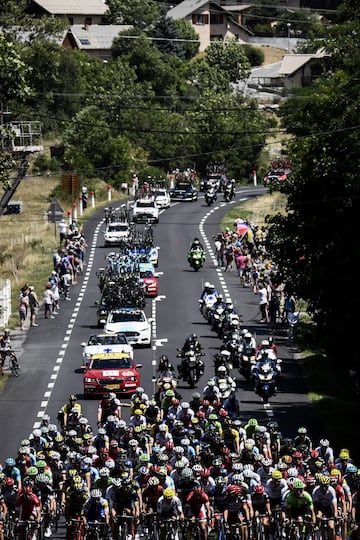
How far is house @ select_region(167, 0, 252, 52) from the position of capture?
159488 mm

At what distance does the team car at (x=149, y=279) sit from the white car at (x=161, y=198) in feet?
83.2

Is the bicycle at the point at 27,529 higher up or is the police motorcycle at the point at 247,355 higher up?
the bicycle at the point at 27,529

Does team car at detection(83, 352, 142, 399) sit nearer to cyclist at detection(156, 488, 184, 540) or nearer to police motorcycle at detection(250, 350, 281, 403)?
police motorcycle at detection(250, 350, 281, 403)

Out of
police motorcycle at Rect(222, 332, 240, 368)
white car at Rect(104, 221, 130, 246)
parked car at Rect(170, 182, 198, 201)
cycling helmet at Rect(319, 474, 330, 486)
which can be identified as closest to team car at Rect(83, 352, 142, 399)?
police motorcycle at Rect(222, 332, 240, 368)

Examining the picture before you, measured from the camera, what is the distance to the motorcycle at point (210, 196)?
8856 centimetres

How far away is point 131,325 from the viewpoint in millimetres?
50406

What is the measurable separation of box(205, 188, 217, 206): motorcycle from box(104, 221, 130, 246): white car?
53.1ft

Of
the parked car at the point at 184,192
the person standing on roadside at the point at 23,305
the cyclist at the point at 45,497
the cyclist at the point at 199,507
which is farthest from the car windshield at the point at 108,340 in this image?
the parked car at the point at 184,192

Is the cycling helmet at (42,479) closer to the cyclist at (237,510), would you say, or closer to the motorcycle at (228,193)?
the cyclist at (237,510)

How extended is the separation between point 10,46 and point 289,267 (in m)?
15.2

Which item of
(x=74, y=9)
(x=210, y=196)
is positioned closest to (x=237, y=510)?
(x=210, y=196)

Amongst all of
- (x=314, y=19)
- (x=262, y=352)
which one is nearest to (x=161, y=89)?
(x=314, y=19)

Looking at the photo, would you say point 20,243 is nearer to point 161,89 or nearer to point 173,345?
point 173,345

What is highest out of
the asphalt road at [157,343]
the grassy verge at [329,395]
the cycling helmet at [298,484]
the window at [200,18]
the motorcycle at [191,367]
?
the window at [200,18]
